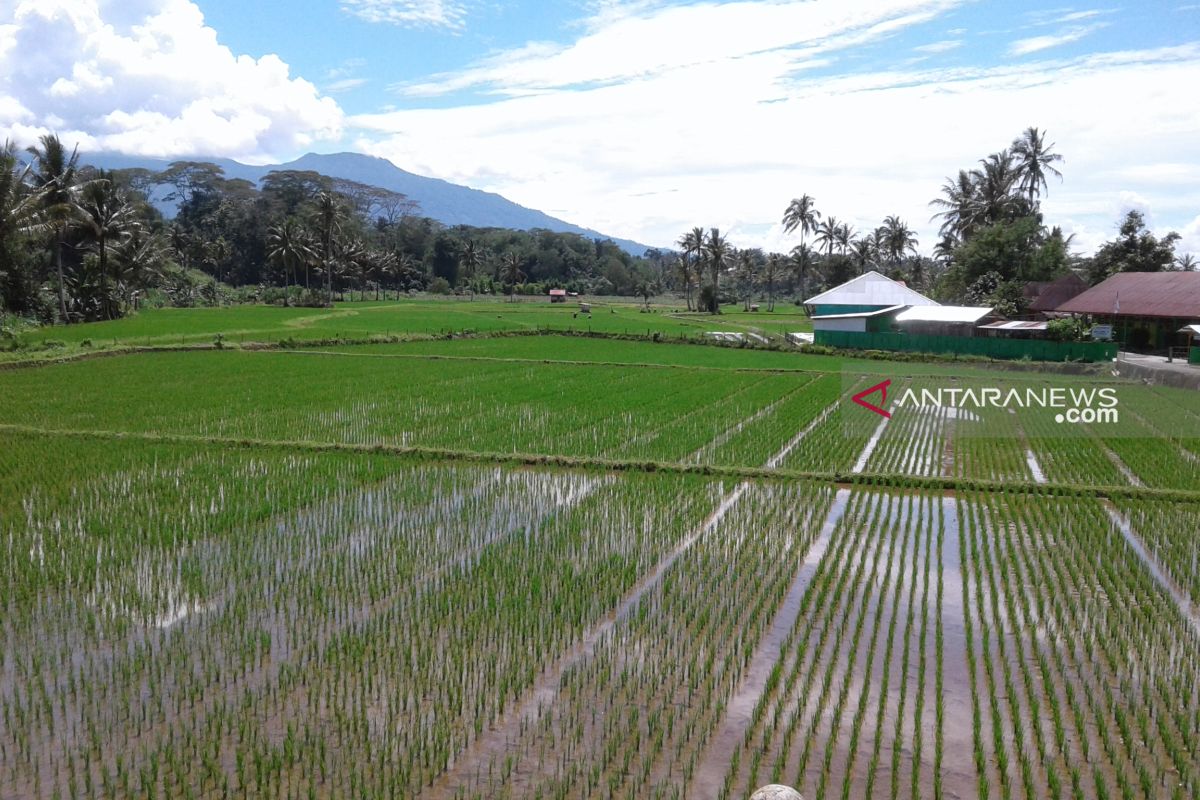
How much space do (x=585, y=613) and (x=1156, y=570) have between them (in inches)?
215

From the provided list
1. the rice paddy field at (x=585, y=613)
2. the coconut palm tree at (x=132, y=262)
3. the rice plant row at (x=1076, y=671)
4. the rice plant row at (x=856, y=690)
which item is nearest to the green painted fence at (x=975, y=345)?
the rice paddy field at (x=585, y=613)

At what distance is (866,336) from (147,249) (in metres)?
31.9

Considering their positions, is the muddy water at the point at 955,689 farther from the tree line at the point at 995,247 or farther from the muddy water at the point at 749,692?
the tree line at the point at 995,247

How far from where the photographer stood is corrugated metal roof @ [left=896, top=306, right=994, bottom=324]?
110 feet

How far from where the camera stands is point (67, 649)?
604 cm

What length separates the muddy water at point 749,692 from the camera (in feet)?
15.4

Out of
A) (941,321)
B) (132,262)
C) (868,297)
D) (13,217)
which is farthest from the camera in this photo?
(868,297)

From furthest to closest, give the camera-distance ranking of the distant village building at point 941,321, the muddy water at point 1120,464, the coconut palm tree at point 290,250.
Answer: the coconut palm tree at point 290,250, the distant village building at point 941,321, the muddy water at point 1120,464

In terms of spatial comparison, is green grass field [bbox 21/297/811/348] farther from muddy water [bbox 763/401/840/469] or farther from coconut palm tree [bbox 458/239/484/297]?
coconut palm tree [bbox 458/239/484/297]

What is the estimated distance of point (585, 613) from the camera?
6.92 metres

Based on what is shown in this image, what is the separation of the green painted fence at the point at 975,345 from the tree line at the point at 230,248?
28218mm

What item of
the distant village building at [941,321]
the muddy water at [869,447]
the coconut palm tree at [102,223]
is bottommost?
the muddy water at [869,447]

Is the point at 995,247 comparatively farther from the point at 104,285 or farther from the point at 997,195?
the point at 104,285

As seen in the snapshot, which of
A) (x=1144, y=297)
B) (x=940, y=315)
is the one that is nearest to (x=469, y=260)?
(x=940, y=315)
